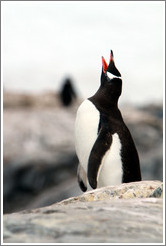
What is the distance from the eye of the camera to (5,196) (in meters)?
12.5

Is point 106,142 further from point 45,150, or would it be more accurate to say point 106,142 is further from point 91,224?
point 45,150

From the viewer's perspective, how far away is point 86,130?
4.20 m

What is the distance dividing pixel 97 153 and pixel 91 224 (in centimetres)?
184

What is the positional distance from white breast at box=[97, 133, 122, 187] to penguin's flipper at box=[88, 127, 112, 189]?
7 centimetres

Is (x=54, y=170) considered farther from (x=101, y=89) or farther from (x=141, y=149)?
(x=101, y=89)

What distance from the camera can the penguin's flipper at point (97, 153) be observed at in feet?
13.3

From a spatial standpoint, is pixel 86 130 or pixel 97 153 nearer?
pixel 97 153

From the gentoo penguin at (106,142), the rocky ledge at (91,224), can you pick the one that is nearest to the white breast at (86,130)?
the gentoo penguin at (106,142)

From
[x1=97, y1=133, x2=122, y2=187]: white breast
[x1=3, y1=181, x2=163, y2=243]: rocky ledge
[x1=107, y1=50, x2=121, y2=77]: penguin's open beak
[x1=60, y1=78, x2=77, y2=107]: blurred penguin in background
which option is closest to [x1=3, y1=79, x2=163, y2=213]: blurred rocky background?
[x1=60, y1=78, x2=77, y2=107]: blurred penguin in background

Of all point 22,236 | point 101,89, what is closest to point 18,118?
point 101,89

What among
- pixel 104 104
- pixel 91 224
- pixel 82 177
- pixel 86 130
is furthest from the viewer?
pixel 82 177

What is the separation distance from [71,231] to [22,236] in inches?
8.1

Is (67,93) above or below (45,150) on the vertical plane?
above

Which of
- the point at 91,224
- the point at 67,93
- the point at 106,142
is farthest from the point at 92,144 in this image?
the point at 67,93
